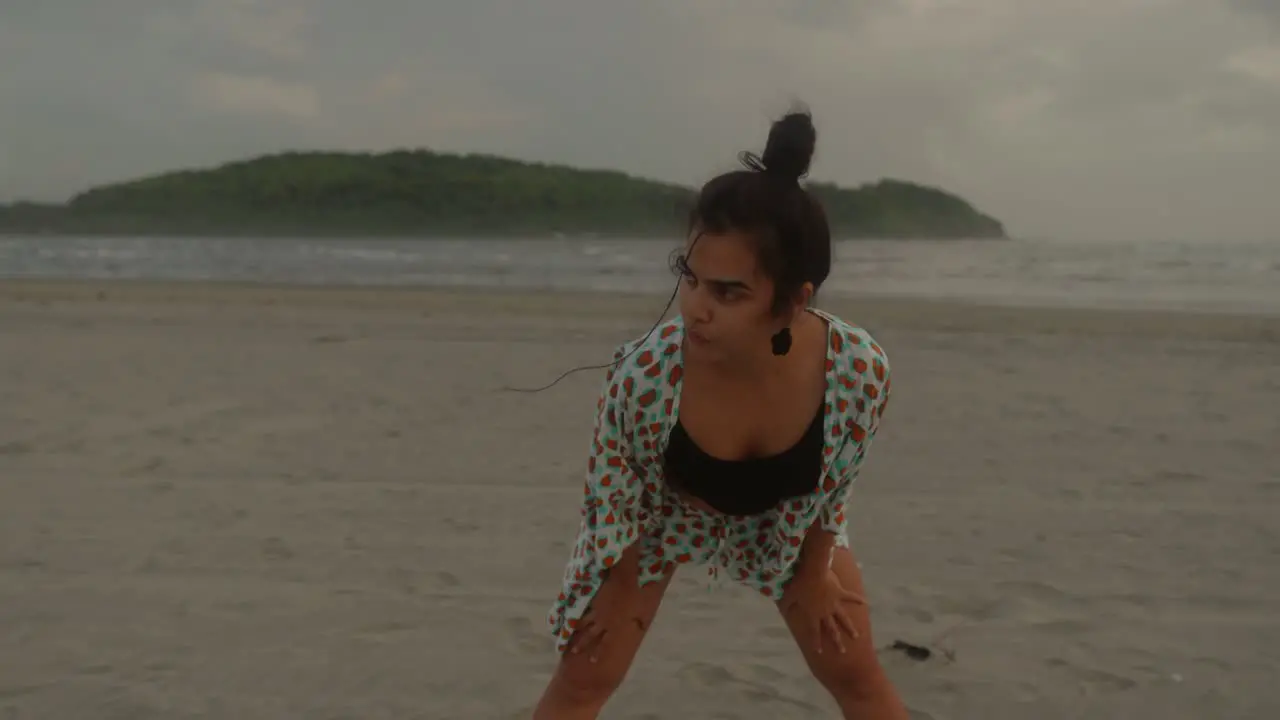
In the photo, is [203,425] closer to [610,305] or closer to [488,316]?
[488,316]

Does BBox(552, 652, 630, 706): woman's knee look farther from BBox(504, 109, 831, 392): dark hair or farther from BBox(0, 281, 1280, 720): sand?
BBox(504, 109, 831, 392): dark hair

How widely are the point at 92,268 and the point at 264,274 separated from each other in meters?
5.03

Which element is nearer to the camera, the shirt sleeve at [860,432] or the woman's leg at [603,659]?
the shirt sleeve at [860,432]

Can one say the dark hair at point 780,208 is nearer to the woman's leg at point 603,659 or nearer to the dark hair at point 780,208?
the dark hair at point 780,208

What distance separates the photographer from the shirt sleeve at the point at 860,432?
223 cm

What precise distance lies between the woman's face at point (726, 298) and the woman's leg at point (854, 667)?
652 millimetres

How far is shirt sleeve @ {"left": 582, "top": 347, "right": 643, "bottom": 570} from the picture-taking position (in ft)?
7.30

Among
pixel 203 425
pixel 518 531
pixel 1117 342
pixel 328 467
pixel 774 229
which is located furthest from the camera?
pixel 1117 342

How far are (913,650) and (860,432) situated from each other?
1448mm

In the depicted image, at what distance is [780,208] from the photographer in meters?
2.00

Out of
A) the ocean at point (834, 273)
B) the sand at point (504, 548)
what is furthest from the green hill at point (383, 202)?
the sand at point (504, 548)

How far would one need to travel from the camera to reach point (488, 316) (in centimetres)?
1373

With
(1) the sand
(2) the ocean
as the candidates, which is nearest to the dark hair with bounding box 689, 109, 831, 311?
(1) the sand

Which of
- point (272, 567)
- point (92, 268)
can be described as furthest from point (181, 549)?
point (92, 268)
